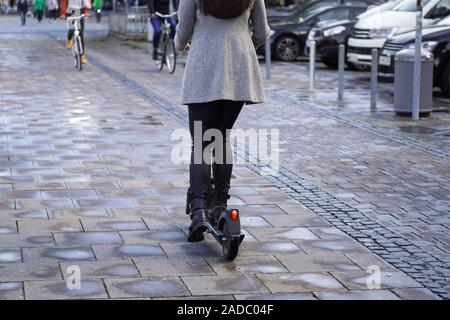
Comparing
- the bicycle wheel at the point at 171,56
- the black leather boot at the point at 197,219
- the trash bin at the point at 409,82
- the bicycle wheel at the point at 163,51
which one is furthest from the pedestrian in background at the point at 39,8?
the black leather boot at the point at 197,219

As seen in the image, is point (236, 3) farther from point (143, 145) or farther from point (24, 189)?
point (143, 145)

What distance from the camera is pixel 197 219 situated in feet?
22.3

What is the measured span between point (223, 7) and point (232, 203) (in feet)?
7.27

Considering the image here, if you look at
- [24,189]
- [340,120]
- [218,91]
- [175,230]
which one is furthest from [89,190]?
[340,120]

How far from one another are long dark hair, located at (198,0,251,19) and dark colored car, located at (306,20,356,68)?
1636 centimetres

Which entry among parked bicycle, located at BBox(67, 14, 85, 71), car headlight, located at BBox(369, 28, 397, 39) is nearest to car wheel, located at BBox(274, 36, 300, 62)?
car headlight, located at BBox(369, 28, 397, 39)

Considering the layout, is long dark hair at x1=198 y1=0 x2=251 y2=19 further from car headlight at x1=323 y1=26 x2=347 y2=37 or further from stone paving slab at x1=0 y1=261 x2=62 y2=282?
car headlight at x1=323 y1=26 x2=347 y2=37

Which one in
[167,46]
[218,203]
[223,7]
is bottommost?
[218,203]

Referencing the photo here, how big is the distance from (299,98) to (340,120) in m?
2.84

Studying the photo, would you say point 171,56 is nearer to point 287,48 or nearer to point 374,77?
point 287,48

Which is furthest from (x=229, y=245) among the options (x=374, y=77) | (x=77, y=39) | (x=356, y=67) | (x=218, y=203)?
(x=356, y=67)

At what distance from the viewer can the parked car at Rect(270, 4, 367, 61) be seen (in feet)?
81.0

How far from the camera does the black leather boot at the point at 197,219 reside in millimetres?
6770

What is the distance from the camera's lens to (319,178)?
9445 mm
